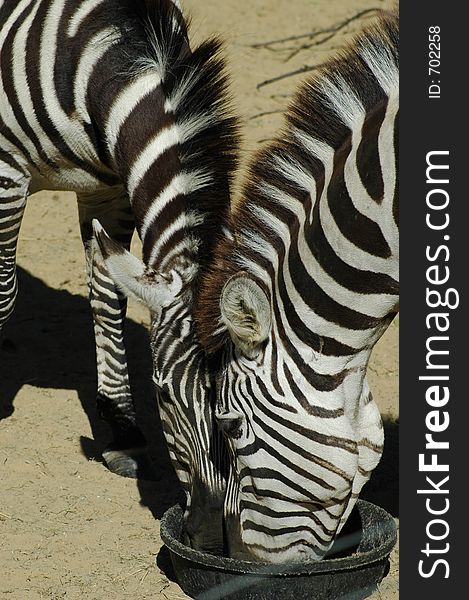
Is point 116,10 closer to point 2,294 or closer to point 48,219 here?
point 2,294

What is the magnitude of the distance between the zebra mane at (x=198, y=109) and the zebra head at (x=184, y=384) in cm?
27

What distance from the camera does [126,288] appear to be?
468 centimetres

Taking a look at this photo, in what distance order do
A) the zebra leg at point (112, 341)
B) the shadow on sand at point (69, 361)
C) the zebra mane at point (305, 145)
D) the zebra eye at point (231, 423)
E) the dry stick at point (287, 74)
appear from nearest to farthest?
the zebra mane at point (305, 145)
the zebra eye at point (231, 423)
the zebra leg at point (112, 341)
the shadow on sand at point (69, 361)
the dry stick at point (287, 74)

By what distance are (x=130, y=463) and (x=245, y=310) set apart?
7.75 ft

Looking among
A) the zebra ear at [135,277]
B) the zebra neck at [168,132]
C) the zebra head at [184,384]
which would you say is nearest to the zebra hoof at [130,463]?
the zebra head at [184,384]

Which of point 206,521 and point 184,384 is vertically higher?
point 184,384

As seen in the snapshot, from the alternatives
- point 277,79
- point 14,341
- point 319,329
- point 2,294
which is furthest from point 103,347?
point 277,79

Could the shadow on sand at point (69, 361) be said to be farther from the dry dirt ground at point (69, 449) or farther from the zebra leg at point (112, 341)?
the zebra leg at point (112, 341)

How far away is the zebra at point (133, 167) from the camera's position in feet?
15.5

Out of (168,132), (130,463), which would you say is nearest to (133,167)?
(168,132)

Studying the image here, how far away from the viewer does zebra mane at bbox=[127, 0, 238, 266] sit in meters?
4.95

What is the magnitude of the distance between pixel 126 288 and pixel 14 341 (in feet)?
10.7

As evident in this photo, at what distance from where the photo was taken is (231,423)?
4.27 metres

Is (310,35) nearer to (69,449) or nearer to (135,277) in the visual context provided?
(69,449)
